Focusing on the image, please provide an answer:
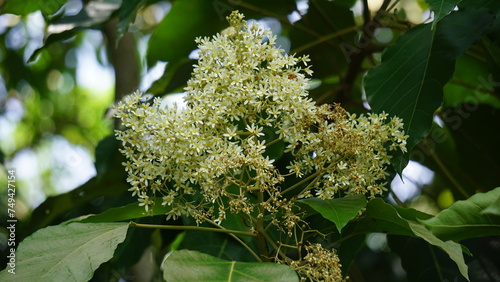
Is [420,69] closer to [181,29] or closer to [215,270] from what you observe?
[215,270]

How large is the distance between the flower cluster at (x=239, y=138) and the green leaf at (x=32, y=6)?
89 centimetres

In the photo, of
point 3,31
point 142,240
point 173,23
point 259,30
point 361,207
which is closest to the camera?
point 361,207

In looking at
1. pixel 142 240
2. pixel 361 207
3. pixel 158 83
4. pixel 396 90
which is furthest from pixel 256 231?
pixel 158 83

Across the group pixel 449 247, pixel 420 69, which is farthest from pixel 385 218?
pixel 420 69

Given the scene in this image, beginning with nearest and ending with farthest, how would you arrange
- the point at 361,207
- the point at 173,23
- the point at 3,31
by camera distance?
the point at 361,207
the point at 173,23
the point at 3,31

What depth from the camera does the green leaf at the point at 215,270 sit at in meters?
0.86

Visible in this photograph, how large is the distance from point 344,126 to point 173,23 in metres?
1.01

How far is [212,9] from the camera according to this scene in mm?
1850

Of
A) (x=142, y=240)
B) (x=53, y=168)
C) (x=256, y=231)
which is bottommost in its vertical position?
(x=53, y=168)

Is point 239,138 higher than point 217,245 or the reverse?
higher

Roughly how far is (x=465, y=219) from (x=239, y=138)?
37 centimetres

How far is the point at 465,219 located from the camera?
2.93 ft

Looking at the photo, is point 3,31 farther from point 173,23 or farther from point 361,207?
point 361,207

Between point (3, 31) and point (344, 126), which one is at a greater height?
point (344, 126)
